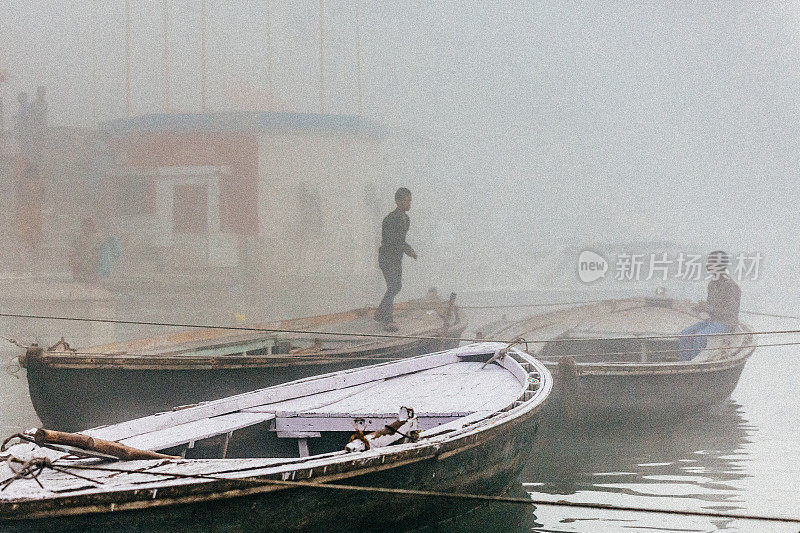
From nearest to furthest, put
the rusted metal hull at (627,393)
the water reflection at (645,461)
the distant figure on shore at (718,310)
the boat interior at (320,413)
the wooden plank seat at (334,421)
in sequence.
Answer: the boat interior at (320,413)
the wooden plank seat at (334,421)
the water reflection at (645,461)
the rusted metal hull at (627,393)
the distant figure on shore at (718,310)

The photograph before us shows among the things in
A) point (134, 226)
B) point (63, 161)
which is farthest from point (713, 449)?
point (63, 161)

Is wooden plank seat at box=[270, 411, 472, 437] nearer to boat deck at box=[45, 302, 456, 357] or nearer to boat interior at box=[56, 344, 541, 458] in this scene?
boat interior at box=[56, 344, 541, 458]

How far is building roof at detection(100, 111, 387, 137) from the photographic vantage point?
26203 mm

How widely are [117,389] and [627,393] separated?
507 centimetres

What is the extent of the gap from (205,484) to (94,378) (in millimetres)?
4158

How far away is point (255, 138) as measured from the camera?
26.4m

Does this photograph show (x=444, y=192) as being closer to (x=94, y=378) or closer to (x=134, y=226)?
(x=134, y=226)

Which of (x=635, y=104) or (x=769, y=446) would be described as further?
(x=635, y=104)

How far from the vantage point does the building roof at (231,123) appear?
26203mm

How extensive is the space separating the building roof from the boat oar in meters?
22.9

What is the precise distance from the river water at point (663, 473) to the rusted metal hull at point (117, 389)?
7.54 ft

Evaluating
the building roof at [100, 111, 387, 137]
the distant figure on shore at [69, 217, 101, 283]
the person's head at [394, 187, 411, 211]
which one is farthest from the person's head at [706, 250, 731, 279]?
the building roof at [100, 111, 387, 137]

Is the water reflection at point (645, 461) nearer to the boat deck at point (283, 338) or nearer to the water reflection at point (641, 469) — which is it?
the water reflection at point (641, 469)

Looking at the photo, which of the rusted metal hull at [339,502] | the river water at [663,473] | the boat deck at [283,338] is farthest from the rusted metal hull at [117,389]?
the rusted metal hull at [339,502]
